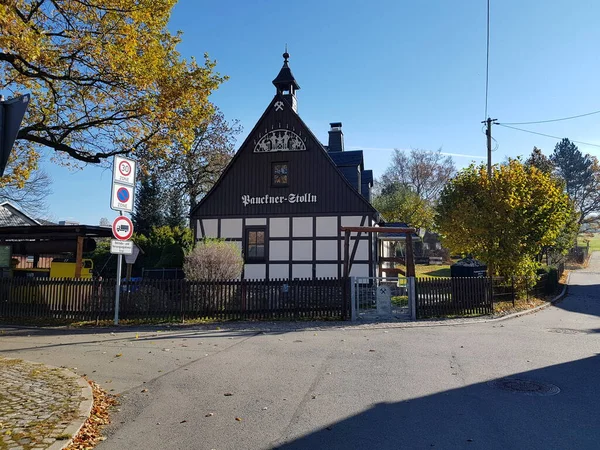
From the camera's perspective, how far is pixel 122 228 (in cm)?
1278

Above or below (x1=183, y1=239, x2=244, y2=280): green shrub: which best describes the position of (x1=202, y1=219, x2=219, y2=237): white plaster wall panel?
above

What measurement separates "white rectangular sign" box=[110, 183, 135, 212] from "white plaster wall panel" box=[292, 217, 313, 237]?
972 cm

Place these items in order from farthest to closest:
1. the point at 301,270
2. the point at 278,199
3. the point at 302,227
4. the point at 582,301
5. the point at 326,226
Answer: the point at 278,199 → the point at 302,227 → the point at 326,226 → the point at 301,270 → the point at 582,301

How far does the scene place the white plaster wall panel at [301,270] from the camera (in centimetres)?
2138

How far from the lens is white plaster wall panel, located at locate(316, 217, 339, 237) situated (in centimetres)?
2147

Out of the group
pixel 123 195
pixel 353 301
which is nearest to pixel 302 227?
pixel 353 301

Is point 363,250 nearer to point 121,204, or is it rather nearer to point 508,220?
point 508,220

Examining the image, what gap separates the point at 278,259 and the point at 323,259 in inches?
81.0

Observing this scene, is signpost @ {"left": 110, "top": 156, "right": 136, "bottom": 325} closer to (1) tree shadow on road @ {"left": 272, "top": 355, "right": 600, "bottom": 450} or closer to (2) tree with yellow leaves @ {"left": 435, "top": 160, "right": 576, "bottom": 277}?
(1) tree shadow on road @ {"left": 272, "top": 355, "right": 600, "bottom": 450}

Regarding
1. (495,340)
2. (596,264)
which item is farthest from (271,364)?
(596,264)

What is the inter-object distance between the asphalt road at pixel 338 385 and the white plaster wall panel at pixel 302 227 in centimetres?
1012

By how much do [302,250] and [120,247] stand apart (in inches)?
404

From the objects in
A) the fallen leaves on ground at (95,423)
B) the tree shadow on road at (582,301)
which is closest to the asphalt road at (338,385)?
the fallen leaves on ground at (95,423)

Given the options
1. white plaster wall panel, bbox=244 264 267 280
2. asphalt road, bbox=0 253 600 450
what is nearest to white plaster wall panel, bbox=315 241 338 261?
white plaster wall panel, bbox=244 264 267 280
